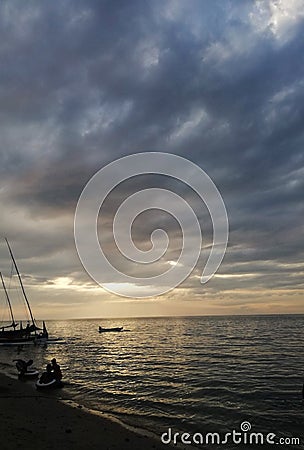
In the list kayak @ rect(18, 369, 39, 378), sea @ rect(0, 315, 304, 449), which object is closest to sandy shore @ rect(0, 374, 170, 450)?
sea @ rect(0, 315, 304, 449)

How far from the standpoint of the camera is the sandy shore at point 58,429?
545 inches

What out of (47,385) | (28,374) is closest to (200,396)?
(47,385)

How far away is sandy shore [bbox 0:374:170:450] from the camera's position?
1385 centimetres

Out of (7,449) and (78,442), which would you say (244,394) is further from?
(7,449)

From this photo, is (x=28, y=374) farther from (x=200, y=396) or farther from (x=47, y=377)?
(x=200, y=396)

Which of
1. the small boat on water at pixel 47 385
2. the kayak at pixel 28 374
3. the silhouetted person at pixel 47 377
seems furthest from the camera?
the kayak at pixel 28 374

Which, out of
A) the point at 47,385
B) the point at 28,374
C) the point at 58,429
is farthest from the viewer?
the point at 28,374

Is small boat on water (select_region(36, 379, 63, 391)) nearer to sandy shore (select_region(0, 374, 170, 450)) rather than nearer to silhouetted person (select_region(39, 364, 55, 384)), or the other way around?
silhouetted person (select_region(39, 364, 55, 384))

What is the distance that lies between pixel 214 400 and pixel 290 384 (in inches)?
356

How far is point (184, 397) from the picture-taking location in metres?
26.0

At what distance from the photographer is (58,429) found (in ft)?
52.2

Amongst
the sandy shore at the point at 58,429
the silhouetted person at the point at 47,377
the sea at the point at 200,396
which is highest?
the silhouetted person at the point at 47,377

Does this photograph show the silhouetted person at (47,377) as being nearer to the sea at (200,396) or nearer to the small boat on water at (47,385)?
the small boat on water at (47,385)

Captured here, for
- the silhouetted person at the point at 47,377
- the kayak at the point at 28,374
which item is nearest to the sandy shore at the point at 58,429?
the silhouetted person at the point at 47,377
